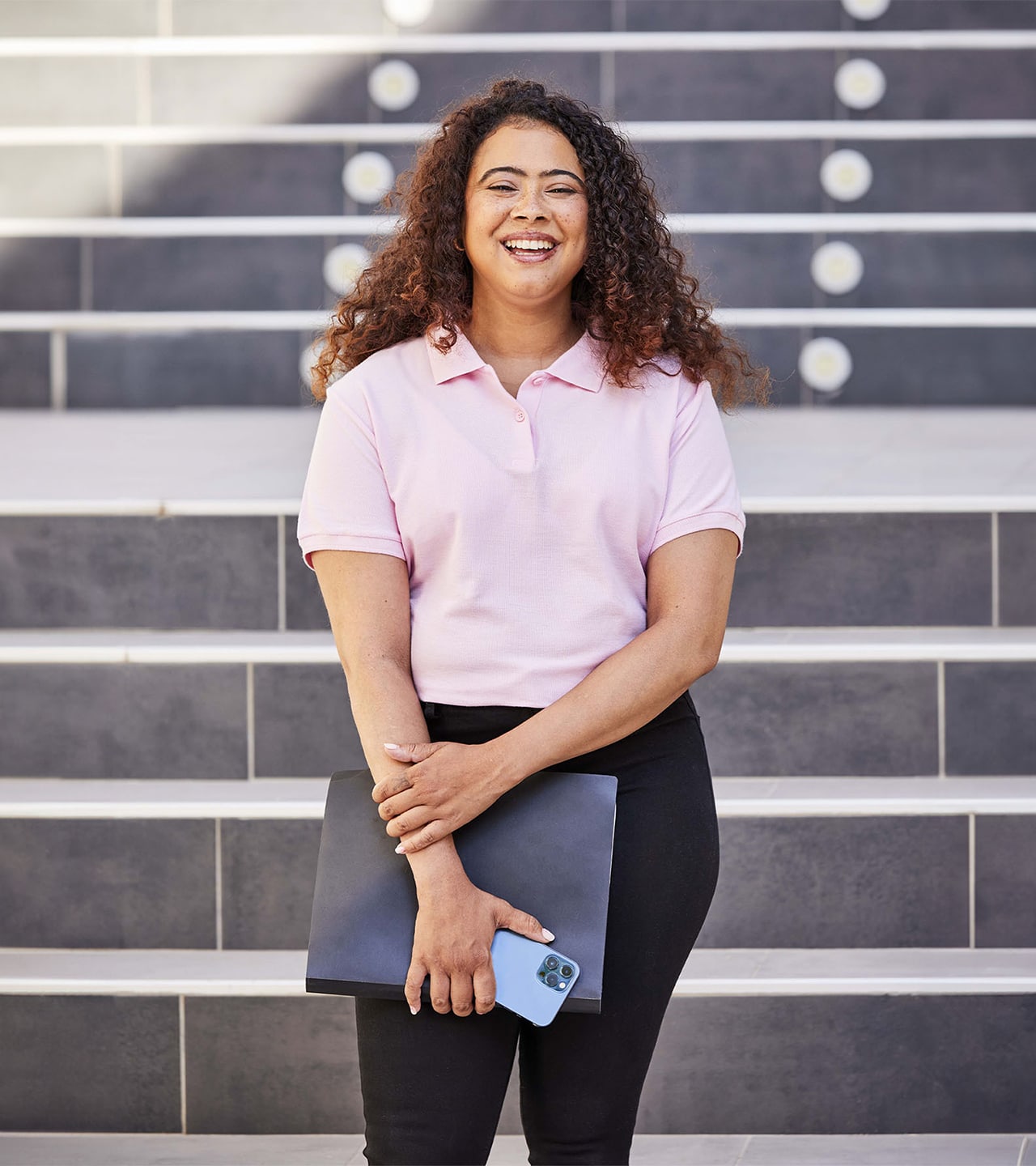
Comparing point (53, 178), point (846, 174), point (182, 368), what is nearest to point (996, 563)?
point (846, 174)

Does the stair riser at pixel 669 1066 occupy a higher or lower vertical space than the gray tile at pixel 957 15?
lower

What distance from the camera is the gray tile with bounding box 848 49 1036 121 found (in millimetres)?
3654

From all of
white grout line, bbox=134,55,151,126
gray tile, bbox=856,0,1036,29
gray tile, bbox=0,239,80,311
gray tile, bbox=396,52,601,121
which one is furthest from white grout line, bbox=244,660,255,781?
gray tile, bbox=856,0,1036,29

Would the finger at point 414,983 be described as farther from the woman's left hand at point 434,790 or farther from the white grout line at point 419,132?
the white grout line at point 419,132

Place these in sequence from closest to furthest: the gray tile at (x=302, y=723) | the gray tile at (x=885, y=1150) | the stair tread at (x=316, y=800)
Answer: the gray tile at (x=885, y=1150), the stair tread at (x=316, y=800), the gray tile at (x=302, y=723)

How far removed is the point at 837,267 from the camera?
3650mm

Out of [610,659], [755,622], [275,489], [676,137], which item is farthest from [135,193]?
[610,659]

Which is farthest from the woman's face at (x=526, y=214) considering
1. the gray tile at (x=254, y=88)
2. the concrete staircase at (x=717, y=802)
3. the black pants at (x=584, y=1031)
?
the gray tile at (x=254, y=88)

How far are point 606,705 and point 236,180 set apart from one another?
2.94m

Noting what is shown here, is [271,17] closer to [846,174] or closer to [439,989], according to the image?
[846,174]

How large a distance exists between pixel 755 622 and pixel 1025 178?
6.79 feet

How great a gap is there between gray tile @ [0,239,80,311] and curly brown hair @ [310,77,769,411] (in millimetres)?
2644

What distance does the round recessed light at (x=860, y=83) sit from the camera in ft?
12.0

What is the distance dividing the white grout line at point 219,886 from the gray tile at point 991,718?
111cm
